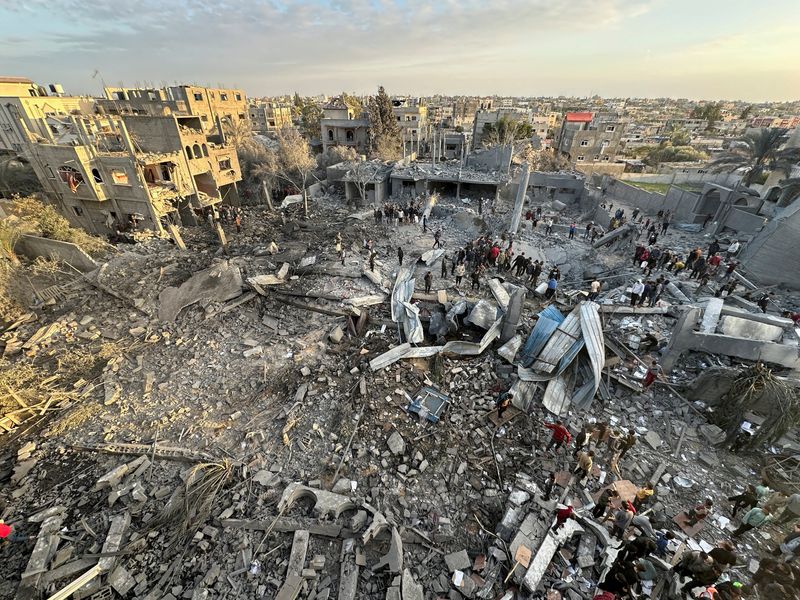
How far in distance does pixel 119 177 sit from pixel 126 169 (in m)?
0.98

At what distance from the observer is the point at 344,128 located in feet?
122

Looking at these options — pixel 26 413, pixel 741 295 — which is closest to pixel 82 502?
pixel 26 413

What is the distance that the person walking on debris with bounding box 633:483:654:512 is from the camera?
259 inches

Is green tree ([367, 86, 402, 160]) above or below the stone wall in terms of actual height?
above

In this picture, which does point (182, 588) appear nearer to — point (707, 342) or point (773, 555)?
point (773, 555)

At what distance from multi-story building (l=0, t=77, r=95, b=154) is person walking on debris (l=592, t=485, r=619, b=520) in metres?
28.4

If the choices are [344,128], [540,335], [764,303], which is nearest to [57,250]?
[540,335]

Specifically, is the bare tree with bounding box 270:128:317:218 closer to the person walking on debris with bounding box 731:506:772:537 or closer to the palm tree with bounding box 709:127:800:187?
the person walking on debris with bounding box 731:506:772:537

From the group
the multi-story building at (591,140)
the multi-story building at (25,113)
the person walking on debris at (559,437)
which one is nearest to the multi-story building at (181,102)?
the multi-story building at (25,113)

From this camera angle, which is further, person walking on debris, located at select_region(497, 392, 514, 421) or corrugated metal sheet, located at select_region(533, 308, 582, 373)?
corrugated metal sheet, located at select_region(533, 308, 582, 373)

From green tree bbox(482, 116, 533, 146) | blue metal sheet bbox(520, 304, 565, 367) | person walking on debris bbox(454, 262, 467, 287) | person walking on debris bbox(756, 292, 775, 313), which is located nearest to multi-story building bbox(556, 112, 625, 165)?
green tree bbox(482, 116, 533, 146)

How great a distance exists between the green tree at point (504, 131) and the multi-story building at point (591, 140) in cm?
472

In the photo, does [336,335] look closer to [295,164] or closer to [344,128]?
[295,164]

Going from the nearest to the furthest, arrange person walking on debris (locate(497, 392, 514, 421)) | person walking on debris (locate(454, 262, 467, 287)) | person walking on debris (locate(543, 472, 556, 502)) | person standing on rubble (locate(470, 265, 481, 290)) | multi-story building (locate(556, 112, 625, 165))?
person walking on debris (locate(543, 472, 556, 502)) < person walking on debris (locate(497, 392, 514, 421)) < person standing on rubble (locate(470, 265, 481, 290)) < person walking on debris (locate(454, 262, 467, 287)) < multi-story building (locate(556, 112, 625, 165))
